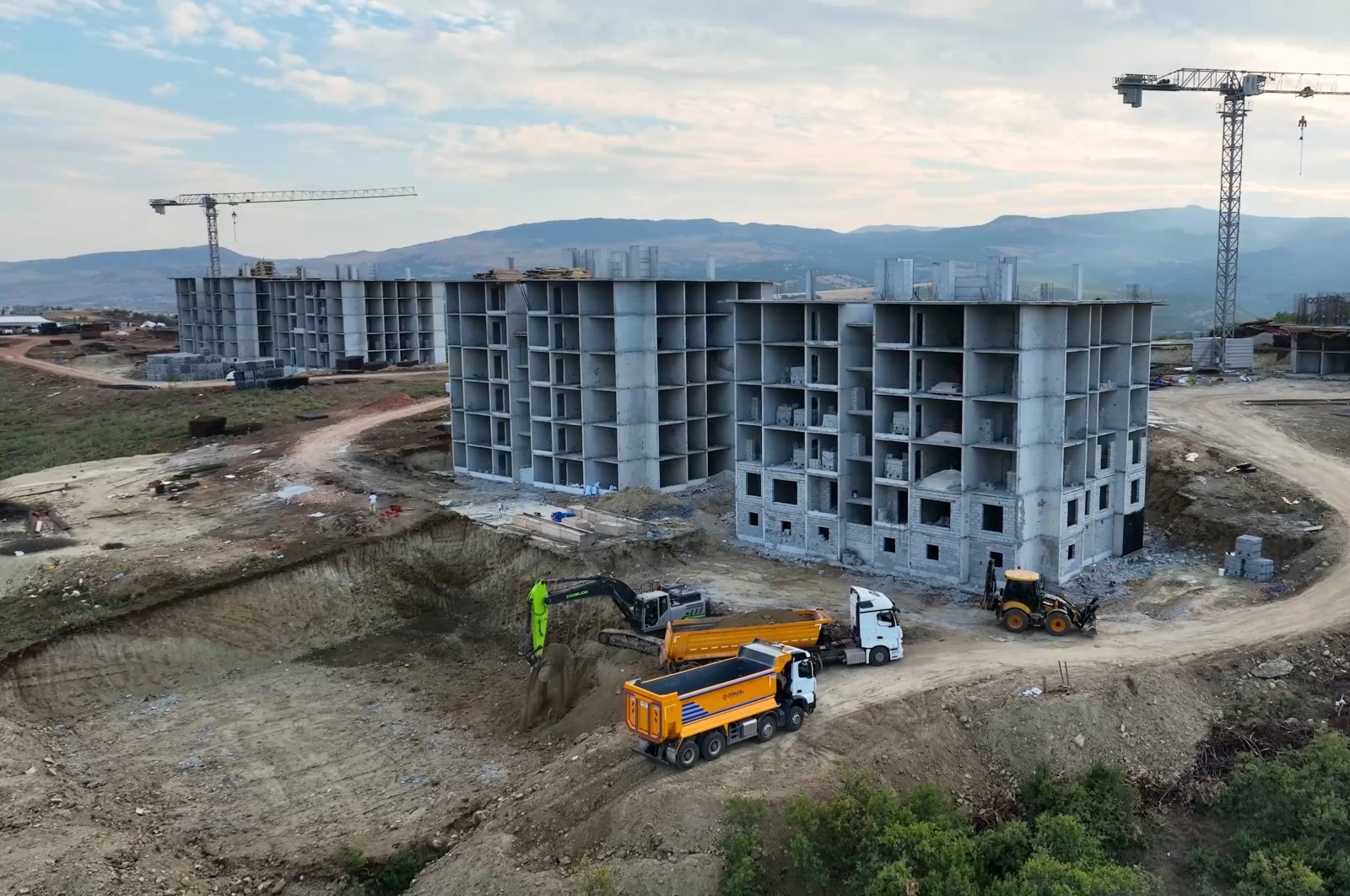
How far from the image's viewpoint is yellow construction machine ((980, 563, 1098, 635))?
34.0m

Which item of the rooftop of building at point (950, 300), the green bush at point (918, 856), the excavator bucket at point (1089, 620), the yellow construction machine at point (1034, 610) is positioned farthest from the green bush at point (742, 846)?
the rooftop of building at point (950, 300)

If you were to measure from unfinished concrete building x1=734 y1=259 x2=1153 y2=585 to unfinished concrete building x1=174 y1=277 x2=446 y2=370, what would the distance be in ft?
184

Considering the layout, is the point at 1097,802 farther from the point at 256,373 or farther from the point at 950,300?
the point at 256,373

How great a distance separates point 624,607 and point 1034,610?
13461mm

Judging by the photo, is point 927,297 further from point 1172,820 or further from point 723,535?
point 1172,820

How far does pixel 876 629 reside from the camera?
3159 cm

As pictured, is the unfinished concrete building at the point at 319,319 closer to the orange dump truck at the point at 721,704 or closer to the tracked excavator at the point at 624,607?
the tracked excavator at the point at 624,607

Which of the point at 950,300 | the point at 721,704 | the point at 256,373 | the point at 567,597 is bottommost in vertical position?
the point at 721,704

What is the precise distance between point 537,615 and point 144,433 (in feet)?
168

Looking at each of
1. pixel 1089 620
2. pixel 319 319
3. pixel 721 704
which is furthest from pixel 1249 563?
pixel 319 319

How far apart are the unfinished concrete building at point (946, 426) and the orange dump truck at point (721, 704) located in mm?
Answer: 13632

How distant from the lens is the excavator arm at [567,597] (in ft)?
109

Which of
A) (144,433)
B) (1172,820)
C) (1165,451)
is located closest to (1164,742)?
(1172,820)

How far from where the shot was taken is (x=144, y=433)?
72.9 metres
